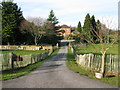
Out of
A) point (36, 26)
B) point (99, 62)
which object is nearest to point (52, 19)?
point (36, 26)

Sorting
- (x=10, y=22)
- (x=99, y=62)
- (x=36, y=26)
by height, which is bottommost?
(x=99, y=62)

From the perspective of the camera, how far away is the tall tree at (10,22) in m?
47.4

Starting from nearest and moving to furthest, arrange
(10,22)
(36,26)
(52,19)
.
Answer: (10,22) < (36,26) < (52,19)

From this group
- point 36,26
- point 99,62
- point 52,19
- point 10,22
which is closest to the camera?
point 99,62

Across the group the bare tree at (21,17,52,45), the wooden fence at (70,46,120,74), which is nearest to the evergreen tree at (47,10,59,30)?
the bare tree at (21,17,52,45)

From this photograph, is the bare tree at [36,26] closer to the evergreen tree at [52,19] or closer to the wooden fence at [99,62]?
the evergreen tree at [52,19]

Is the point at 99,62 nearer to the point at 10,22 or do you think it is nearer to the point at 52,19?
the point at 10,22

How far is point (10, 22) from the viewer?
48812mm

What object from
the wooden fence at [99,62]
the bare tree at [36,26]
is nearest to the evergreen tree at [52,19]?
the bare tree at [36,26]

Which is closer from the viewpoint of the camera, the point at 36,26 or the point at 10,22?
the point at 10,22

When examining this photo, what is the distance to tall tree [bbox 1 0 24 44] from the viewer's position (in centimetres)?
4744

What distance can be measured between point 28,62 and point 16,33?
3588cm

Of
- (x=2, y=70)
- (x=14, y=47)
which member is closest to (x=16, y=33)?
(x=14, y=47)

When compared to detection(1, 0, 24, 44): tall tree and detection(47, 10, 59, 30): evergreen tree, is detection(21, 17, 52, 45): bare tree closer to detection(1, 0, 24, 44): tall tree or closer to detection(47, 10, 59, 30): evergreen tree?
detection(1, 0, 24, 44): tall tree
